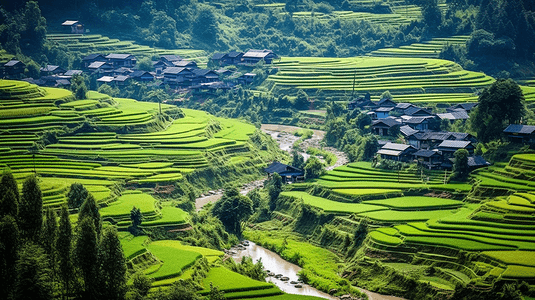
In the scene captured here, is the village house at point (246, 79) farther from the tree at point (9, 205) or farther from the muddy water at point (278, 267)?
the tree at point (9, 205)

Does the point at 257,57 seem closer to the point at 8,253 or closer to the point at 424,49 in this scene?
the point at 424,49

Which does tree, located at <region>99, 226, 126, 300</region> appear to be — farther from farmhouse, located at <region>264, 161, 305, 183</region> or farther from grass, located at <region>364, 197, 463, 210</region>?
farmhouse, located at <region>264, 161, 305, 183</region>

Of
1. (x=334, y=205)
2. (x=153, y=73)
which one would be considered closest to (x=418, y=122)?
(x=334, y=205)

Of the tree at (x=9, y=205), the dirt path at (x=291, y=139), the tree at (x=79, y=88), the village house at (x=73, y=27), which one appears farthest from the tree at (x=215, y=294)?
the village house at (x=73, y=27)

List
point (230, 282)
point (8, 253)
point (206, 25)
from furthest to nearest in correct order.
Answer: point (206, 25), point (230, 282), point (8, 253)

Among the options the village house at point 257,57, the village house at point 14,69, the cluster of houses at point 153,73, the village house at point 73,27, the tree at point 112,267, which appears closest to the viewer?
the tree at point 112,267

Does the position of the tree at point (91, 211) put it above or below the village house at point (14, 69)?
above
